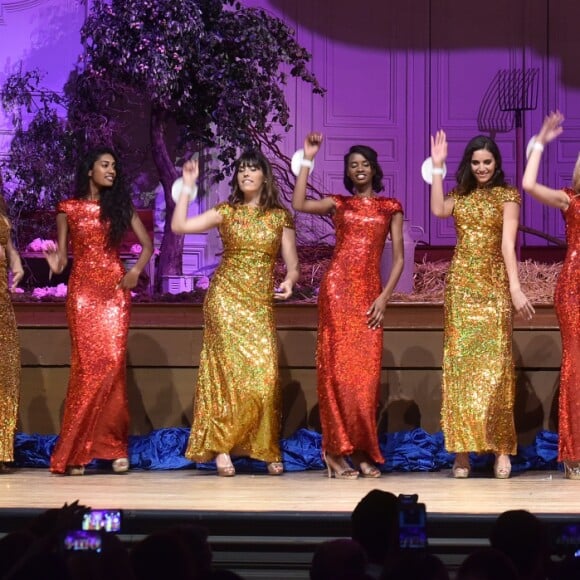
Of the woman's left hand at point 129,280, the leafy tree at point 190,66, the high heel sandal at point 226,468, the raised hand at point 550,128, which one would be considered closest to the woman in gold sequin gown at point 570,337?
the raised hand at point 550,128

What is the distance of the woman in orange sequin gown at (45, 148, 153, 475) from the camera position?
239 inches

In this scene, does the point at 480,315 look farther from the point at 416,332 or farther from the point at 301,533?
the point at 301,533

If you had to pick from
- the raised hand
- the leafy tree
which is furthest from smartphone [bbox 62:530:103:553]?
the leafy tree

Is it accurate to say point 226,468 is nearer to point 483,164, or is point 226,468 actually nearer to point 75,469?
point 75,469

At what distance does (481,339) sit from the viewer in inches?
231

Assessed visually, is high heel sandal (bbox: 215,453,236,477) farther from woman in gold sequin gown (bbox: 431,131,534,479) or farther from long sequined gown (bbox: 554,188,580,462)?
long sequined gown (bbox: 554,188,580,462)

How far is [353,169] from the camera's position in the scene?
237 inches

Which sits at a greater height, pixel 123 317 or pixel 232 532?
pixel 123 317

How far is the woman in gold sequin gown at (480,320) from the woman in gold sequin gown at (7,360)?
2.03 m

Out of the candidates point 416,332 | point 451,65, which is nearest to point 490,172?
point 416,332

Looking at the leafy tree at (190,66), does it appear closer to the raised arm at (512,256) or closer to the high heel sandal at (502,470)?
the raised arm at (512,256)

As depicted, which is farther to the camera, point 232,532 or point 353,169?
point 353,169

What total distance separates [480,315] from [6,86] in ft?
14.6

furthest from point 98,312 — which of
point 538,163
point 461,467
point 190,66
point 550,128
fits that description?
point 190,66
